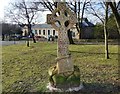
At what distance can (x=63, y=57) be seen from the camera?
7820mm

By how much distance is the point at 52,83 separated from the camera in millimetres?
7625

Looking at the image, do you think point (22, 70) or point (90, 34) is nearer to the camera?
point (22, 70)

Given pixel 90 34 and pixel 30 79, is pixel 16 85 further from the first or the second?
pixel 90 34

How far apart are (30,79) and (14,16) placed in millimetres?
35662

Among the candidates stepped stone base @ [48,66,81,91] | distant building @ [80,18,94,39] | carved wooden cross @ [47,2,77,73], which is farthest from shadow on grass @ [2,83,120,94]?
distant building @ [80,18,94,39]

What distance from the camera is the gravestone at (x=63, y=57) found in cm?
748

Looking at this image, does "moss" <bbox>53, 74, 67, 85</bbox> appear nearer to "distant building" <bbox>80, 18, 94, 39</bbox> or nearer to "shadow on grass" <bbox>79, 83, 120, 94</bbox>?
"shadow on grass" <bbox>79, 83, 120, 94</bbox>

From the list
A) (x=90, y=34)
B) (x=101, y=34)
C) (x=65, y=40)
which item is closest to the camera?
(x=65, y=40)

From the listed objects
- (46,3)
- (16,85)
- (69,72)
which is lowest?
(16,85)

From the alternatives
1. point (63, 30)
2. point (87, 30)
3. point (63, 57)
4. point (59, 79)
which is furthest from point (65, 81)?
point (87, 30)

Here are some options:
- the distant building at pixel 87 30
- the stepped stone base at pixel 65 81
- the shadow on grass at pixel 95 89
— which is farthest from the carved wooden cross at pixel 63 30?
the distant building at pixel 87 30

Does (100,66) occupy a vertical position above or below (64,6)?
below

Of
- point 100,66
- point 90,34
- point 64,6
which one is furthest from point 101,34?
point 64,6

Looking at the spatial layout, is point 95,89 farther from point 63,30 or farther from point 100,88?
point 63,30
